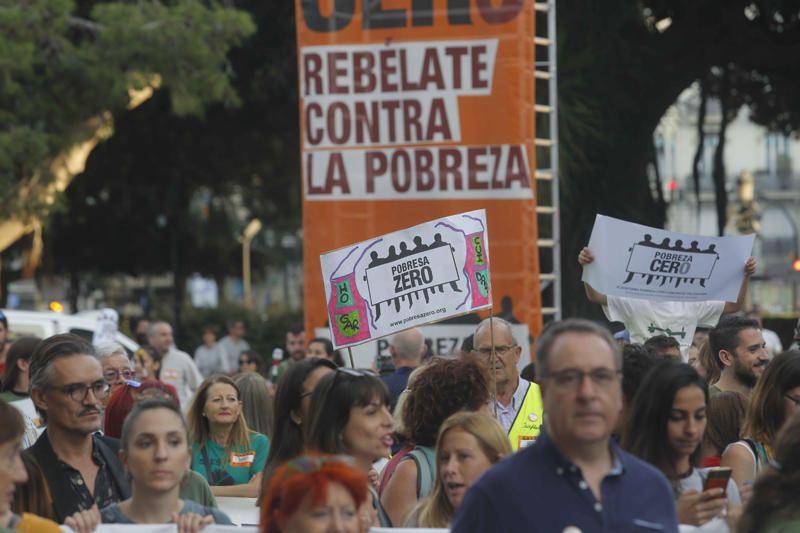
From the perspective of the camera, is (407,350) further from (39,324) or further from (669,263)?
(39,324)

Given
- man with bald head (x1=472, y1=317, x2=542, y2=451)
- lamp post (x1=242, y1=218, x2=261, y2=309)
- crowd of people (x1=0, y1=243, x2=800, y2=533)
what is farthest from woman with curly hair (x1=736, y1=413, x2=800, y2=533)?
lamp post (x1=242, y1=218, x2=261, y2=309)

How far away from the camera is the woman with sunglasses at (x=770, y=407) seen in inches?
251

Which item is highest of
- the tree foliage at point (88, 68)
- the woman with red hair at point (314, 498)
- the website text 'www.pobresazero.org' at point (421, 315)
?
the tree foliage at point (88, 68)

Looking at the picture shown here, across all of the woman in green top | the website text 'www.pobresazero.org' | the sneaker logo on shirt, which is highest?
the website text 'www.pobresazero.org'

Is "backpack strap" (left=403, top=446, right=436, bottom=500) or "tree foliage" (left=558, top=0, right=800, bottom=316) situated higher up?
"tree foliage" (left=558, top=0, right=800, bottom=316)

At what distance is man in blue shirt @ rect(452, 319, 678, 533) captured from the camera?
4180 millimetres

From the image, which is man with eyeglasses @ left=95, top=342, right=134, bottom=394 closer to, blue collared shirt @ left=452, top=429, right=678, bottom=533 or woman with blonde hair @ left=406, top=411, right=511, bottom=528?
woman with blonde hair @ left=406, top=411, right=511, bottom=528

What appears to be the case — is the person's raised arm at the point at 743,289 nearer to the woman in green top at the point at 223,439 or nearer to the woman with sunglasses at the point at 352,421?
the woman in green top at the point at 223,439

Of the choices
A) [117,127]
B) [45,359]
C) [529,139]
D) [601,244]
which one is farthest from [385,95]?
[117,127]

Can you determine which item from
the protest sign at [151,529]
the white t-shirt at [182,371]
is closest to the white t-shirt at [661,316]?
the protest sign at [151,529]

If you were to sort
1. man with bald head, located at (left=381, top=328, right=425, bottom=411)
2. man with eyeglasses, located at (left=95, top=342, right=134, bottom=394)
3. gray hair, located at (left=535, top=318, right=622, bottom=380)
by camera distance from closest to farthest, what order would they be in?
gray hair, located at (left=535, top=318, right=622, bottom=380) < man with eyeglasses, located at (left=95, top=342, right=134, bottom=394) < man with bald head, located at (left=381, top=328, right=425, bottom=411)

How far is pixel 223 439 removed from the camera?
8617 mm

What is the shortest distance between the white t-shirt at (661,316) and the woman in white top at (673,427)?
170 inches

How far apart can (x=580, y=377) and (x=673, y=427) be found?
4.16ft
